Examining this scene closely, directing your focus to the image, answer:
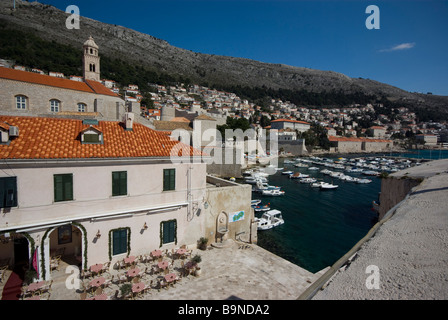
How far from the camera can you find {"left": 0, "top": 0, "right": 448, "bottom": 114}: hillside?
293 ft

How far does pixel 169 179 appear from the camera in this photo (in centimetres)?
1002

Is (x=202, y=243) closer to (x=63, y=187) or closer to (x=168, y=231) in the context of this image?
(x=168, y=231)

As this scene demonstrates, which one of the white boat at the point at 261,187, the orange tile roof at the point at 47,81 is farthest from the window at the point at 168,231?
the white boat at the point at 261,187

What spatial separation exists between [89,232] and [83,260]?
1051mm

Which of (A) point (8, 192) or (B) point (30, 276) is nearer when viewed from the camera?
(A) point (8, 192)

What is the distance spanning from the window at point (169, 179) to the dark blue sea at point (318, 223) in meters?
9.15

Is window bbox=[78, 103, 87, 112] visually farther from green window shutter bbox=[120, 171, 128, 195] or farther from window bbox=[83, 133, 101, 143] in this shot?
green window shutter bbox=[120, 171, 128, 195]

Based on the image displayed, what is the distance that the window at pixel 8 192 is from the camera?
7.07 m

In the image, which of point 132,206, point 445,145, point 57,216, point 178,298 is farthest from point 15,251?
point 445,145

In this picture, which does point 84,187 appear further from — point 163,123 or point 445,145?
point 445,145

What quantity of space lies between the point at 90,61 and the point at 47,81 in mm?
10038

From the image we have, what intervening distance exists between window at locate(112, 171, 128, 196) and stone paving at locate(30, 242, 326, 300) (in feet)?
9.99

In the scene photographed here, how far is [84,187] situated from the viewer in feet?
27.0

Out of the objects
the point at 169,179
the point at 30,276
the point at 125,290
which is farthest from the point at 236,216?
the point at 30,276
